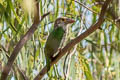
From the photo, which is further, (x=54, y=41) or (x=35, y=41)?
(x=35, y=41)

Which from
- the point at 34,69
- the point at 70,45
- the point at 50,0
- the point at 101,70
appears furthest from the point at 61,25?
the point at 101,70

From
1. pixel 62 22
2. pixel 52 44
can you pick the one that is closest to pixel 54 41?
pixel 52 44

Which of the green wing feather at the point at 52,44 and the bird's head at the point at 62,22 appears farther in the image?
the bird's head at the point at 62,22

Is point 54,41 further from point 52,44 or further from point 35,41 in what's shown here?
point 35,41

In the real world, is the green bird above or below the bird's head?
below

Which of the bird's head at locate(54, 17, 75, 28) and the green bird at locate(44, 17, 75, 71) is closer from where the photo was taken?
the green bird at locate(44, 17, 75, 71)

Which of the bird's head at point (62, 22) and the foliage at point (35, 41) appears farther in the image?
the bird's head at point (62, 22)

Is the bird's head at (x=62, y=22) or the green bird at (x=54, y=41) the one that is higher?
the bird's head at (x=62, y=22)

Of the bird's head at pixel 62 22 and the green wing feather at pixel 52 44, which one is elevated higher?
the bird's head at pixel 62 22

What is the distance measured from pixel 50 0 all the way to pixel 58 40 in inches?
9.9

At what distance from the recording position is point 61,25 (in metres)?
1.45

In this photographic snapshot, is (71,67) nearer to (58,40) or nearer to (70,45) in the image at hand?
(58,40)

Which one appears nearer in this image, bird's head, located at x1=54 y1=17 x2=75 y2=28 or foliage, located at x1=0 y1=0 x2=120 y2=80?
foliage, located at x1=0 y1=0 x2=120 y2=80

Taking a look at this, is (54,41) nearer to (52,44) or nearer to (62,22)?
(52,44)
